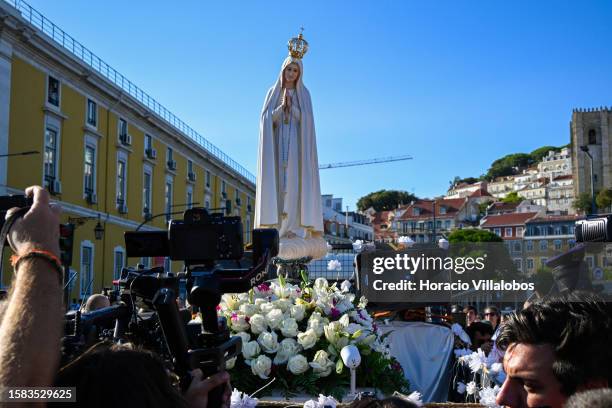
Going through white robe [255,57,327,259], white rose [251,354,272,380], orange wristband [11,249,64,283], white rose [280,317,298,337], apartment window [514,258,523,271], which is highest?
white robe [255,57,327,259]

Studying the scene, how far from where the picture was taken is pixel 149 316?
3.00m

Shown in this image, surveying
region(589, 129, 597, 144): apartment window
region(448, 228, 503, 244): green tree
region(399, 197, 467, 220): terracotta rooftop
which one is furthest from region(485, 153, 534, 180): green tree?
region(448, 228, 503, 244): green tree

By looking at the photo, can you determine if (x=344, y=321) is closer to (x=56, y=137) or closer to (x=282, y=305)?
(x=282, y=305)

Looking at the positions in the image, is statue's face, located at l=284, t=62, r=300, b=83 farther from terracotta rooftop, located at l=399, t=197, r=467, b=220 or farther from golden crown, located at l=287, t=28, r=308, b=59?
terracotta rooftop, located at l=399, t=197, r=467, b=220

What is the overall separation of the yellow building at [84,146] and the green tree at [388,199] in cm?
10619

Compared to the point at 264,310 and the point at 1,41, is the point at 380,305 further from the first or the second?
the point at 1,41

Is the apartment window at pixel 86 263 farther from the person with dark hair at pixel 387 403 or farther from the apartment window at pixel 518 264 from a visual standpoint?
the person with dark hair at pixel 387 403

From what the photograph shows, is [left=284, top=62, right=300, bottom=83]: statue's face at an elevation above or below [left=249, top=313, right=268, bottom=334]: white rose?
above

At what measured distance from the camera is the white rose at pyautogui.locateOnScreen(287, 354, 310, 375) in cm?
376

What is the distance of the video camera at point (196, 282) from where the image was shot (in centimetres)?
218

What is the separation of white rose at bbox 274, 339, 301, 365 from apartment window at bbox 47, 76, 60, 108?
90.0 feet

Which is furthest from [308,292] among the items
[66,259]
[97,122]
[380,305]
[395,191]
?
[395,191]

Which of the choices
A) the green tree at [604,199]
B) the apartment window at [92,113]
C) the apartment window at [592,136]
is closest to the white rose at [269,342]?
the apartment window at [92,113]

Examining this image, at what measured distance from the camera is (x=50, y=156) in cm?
2933
